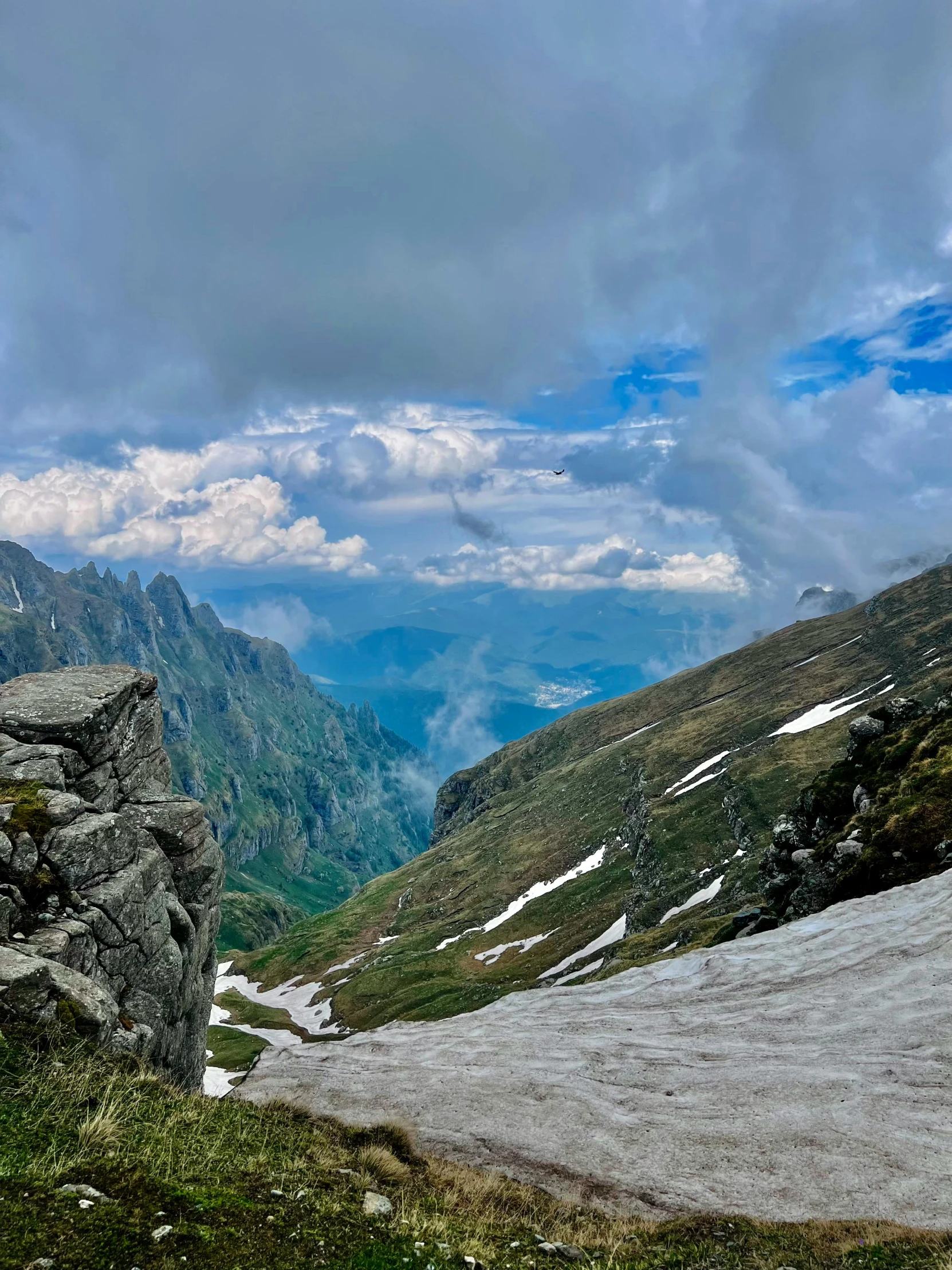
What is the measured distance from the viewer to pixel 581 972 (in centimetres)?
7856

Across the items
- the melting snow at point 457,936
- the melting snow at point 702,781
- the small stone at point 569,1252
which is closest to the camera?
the small stone at point 569,1252

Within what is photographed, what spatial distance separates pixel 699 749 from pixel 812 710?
86.6ft

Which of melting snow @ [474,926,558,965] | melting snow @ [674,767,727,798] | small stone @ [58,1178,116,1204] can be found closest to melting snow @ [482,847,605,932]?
melting snow @ [474,926,558,965]

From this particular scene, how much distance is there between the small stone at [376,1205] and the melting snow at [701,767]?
136 m

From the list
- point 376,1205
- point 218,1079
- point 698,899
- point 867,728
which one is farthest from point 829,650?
point 376,1205

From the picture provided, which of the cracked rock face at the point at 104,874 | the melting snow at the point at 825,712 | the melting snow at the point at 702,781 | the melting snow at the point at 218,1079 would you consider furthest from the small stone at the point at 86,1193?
the melting snow at the point at 825,712

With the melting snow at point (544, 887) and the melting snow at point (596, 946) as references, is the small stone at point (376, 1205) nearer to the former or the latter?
the melting snow at point (596, 946)

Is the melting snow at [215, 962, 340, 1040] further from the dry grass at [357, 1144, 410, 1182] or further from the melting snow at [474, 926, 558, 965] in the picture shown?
the dry grass at [357, 1144, 410, 1182]

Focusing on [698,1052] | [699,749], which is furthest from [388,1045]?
[699,749]

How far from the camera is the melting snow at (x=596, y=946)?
9138 cm

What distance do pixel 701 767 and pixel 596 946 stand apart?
63.8m

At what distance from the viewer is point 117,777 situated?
116 feet

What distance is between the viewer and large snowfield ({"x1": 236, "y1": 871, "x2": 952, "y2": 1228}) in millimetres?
17828

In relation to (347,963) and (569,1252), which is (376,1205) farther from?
(347,963)
